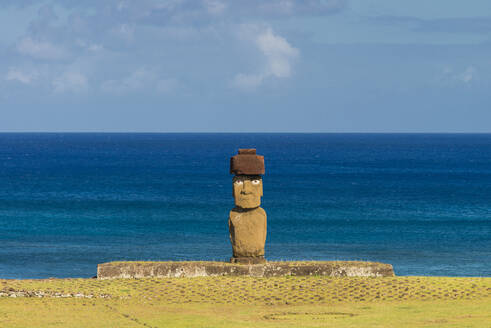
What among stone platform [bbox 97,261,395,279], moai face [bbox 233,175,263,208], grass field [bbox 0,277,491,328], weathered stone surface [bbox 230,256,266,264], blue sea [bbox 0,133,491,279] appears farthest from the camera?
blue sea [bbox 0,133,491,279]

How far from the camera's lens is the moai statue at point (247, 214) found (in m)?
26.3

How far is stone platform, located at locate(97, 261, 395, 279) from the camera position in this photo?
25.2 m

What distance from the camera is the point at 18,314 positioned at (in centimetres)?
2052

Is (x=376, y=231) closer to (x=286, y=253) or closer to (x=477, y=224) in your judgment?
(x=477, y=224)

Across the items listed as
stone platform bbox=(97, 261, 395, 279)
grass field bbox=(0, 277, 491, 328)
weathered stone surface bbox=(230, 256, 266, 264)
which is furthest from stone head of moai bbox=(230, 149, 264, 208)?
grass field bbox=(0, 277, 491, 328)

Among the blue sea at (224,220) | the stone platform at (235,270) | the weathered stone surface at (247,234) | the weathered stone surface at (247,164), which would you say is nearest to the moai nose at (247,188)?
the weathered stone surface at (247,164)

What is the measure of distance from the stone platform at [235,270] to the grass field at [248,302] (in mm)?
425

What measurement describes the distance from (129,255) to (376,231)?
2223 centimetres

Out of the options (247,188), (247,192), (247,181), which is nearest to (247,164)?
(247,181)

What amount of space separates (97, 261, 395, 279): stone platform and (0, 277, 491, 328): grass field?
0.43 meters

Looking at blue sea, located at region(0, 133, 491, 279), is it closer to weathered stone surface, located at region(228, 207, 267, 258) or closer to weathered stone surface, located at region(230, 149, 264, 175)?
weathered stone surface, located at region(228, 207, 267, 258)

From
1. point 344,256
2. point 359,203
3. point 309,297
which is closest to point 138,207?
point 359,203

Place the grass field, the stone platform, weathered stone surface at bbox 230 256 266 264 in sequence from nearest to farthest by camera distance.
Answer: the grass field → the stone platform → weathered stone surface at bbox 230 256 266 264

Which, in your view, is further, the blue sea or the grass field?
the blue sea
